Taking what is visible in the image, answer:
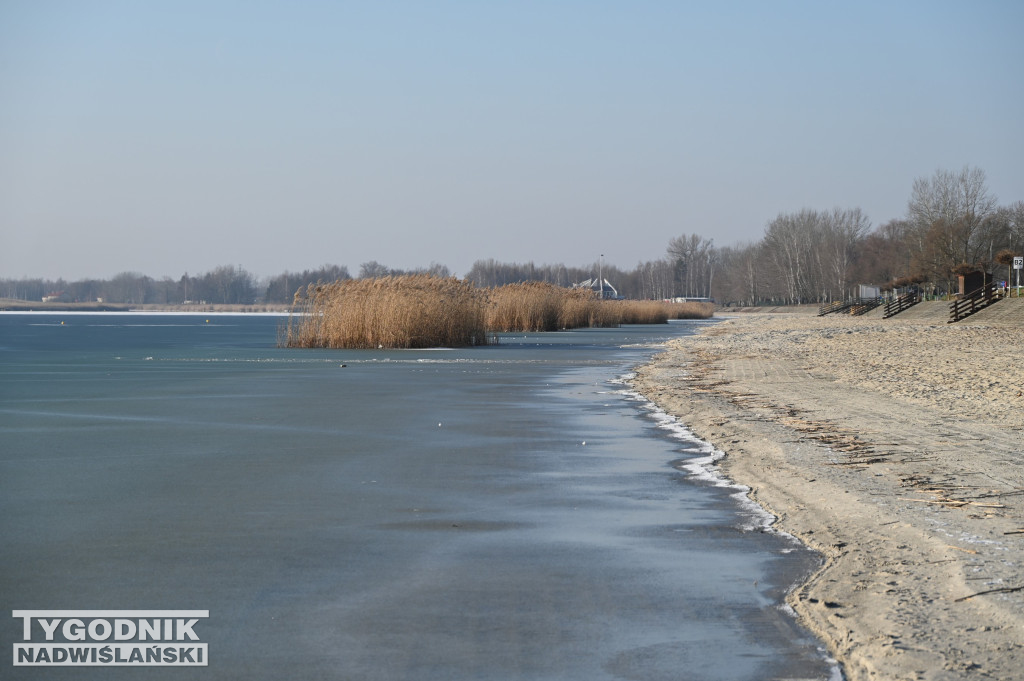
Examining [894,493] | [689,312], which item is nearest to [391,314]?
[894,493]

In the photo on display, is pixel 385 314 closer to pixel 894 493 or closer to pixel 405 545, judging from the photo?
pixel 894 493

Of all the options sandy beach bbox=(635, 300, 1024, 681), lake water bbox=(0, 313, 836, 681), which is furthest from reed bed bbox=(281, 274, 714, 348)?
lake water bbox=(0, 313, 836, 681)

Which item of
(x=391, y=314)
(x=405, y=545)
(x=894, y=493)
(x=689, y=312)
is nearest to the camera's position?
(x=405, y=545)

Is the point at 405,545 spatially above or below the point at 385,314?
below

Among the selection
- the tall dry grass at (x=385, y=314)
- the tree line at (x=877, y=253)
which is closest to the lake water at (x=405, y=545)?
the tall dry grass at (x=385, y=314)

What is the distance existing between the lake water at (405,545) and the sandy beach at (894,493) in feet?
0.99

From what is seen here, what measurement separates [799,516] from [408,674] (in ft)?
13.6

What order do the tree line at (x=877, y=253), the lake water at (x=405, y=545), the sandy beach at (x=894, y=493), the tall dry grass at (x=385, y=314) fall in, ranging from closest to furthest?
the lake water at (x=405, y=545)
the sandy beach at (x=894, y=493)
the tall dry grass at (x=385, y=314)
the tree line at (x=877, y=253)

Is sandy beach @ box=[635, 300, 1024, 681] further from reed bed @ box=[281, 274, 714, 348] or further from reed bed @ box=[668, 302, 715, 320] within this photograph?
reed bed @ box=[668, 302, 715, 320]

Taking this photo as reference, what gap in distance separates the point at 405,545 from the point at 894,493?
151 inches

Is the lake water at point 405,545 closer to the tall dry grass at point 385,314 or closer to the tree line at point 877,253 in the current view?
the tall dry grass at point 385,314

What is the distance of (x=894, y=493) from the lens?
859cm

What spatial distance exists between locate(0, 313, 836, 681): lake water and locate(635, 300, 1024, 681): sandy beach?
0.30m

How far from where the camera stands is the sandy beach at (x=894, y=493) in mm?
4988
